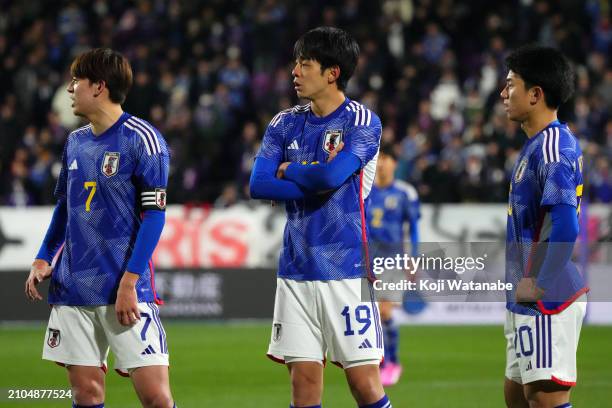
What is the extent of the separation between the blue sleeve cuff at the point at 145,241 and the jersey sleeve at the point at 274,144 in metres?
0.63

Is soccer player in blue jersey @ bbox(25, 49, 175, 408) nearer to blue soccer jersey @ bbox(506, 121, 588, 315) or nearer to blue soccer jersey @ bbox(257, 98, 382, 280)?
blue soccer jersey @ bbox(257, 98, 382, 280)

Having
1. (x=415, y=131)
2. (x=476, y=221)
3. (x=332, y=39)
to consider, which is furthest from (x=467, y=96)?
(x=332, y=39)

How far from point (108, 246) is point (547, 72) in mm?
2167

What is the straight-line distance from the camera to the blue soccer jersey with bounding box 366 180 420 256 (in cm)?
1023

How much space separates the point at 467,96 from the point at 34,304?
7849 millimetres

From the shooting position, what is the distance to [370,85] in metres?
19.2

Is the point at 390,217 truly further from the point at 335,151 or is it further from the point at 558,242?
the point at 558,242

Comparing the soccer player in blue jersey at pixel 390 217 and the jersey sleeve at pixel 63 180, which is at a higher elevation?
the jersey sleeve at pixel 63 180

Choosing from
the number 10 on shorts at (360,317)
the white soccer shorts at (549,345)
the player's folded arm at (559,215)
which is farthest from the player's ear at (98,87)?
the white soccer shorts at (549,345)

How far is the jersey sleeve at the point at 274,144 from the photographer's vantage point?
5.49 metres

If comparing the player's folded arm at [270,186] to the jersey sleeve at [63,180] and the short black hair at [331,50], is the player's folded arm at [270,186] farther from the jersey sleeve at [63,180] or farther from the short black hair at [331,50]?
the jersey sleeve at [63,180]

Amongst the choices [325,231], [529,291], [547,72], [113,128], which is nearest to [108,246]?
[113,128]

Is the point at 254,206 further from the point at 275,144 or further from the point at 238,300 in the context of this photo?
the point at 275,144

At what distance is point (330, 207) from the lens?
17.6 feet
